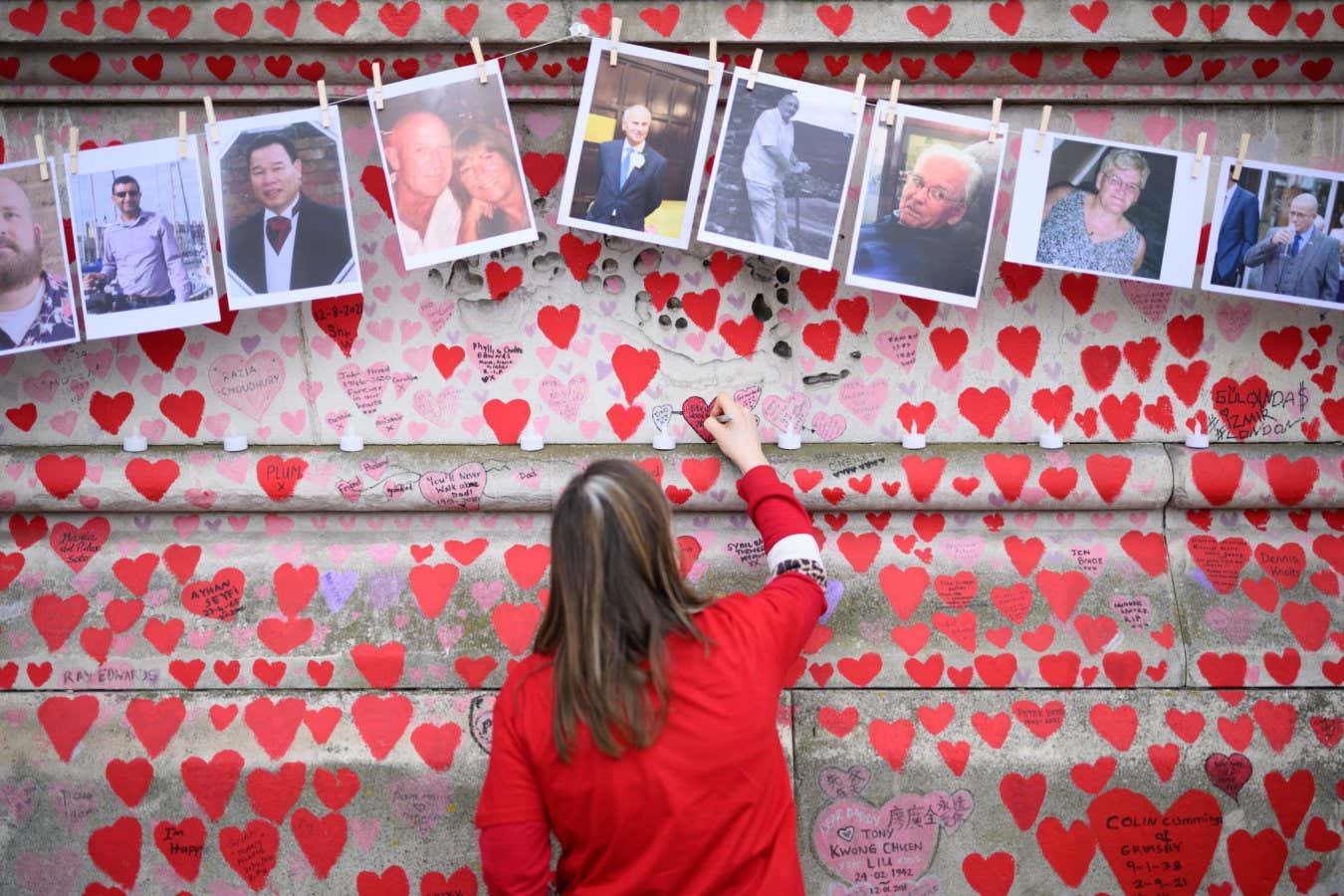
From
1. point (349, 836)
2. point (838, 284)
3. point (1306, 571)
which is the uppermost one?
point (838, 284)

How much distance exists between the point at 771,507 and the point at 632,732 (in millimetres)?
715

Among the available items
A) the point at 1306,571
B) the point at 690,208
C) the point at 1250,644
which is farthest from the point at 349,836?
the point at 1306,571

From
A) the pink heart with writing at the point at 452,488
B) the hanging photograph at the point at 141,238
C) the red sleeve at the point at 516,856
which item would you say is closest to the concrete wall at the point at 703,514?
the pink heart with writing at the point at 452,488

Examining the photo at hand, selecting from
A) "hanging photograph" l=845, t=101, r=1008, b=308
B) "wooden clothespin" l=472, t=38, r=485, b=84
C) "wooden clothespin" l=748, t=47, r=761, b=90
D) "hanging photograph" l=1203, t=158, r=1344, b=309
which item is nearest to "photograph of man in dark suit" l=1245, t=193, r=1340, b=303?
"hanging photograph" l=1203, t=158, r=1344, b=309

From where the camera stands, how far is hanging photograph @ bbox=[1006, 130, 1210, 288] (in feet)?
7.81

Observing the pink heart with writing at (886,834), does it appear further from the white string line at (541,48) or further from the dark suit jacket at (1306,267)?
the white string line at (541,48)

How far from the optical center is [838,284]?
263 cm

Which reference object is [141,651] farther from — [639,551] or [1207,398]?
[1207,398]

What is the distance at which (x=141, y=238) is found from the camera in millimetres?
2396

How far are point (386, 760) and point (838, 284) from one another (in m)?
1.66

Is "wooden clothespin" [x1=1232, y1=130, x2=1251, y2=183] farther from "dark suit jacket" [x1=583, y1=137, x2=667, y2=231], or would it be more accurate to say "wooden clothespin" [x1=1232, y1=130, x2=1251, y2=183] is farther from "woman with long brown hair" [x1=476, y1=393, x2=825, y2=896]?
"woman with long brown hair" [x1=476, y1=393, x2=825, y2=896]

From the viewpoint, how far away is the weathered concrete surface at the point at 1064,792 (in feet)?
8.26

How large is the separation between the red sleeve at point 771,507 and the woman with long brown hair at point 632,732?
15.0 inches

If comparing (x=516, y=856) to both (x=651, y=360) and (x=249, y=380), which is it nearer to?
(x=651, y=360)
